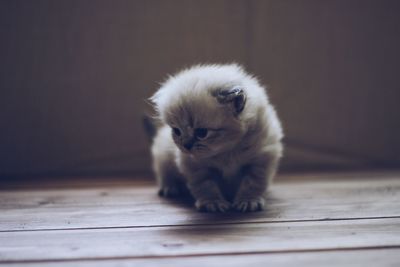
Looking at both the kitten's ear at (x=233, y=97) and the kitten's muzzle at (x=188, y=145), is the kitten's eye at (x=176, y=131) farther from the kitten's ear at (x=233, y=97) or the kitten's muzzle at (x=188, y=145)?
the kitten's ear at (x=233, y=97)

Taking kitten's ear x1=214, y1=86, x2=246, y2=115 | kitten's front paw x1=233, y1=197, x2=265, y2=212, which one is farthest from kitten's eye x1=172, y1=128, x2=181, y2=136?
kitten's front paw x1=233, y1=197, x2=265, y2=212

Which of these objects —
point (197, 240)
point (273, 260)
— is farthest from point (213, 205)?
point (273, 260)

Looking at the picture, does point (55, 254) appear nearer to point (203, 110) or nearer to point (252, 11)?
point (203, 110)

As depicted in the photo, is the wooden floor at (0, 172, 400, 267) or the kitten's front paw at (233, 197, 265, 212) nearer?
the wooden floor at (0, 172, 400, 267)

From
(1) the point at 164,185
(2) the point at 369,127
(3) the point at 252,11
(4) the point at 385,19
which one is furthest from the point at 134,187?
(4) the point at 385,19

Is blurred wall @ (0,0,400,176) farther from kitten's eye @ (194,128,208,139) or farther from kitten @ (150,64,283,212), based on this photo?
kitten's eye @ (194,128,208,139)

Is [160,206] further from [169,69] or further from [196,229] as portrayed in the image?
[169,69]

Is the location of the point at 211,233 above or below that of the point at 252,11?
below
